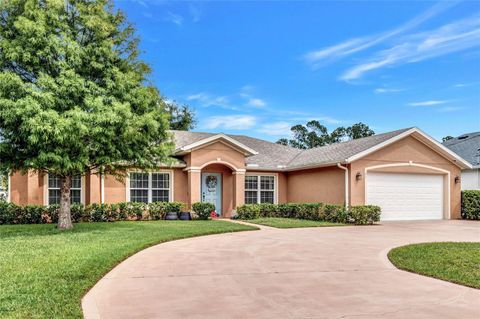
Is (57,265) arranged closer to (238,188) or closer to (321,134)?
(238,188)

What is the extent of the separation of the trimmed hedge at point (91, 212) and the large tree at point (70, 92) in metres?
4.00

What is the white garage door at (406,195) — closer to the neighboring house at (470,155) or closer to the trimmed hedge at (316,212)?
the trimmed hedge at (316,212)

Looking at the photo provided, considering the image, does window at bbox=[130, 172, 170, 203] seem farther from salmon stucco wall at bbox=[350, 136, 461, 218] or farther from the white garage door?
the white garage door

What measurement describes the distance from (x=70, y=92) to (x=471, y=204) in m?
19.7

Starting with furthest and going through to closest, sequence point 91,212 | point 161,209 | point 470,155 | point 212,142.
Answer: point 470,155 → point 212,142 → point 161,209 → point 91,212

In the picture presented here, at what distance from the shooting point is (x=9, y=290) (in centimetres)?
547

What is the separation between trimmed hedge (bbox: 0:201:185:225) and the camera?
1697 cm

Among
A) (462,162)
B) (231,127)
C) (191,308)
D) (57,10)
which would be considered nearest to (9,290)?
(191,308)

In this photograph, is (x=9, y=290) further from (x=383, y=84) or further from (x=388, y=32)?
(x=383, y=84)

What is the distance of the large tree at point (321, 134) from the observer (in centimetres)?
4956

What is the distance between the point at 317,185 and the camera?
2109 cm

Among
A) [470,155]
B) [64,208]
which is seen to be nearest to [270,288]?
[64,208]

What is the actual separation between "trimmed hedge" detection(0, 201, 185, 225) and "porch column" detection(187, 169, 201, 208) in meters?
0.52

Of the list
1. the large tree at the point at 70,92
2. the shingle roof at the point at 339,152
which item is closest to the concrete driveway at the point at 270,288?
the large tree at the point at 70,92
